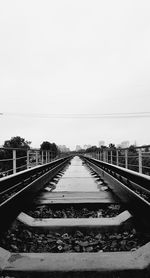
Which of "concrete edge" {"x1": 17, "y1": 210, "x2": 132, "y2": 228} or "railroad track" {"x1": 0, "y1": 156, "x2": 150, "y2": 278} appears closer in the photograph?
"railroad track" {"x1": 0, "y1": 156, "x2": 150, "y2": 278}

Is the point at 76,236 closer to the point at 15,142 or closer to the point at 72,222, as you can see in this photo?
the point at 72,222

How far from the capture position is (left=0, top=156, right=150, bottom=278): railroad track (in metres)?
1.71

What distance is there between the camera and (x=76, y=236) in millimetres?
2693

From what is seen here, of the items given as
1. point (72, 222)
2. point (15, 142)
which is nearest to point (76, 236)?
point (72, 222)

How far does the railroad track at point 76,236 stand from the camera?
1706 millimetres

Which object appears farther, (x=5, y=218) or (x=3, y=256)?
(x=5, y=218)

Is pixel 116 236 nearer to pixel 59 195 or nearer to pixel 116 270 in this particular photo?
pixel 116 270

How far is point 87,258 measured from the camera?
188 cm

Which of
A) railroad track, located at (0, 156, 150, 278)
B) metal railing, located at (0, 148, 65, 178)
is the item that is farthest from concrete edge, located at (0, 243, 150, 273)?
metal railing, located at (0, 148, 65, 178)

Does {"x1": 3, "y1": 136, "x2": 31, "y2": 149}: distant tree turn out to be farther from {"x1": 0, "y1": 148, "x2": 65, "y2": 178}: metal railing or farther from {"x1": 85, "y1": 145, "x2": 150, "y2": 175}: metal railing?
{"x1": 85, "y1": 145, "x2": 150, "y2": 175}: metal railing

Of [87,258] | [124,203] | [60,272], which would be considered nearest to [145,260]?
[87,258]

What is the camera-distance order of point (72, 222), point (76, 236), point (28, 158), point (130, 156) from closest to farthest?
point (76, 236)
point (72, 222)
point (130, 156)
point (28, 158)

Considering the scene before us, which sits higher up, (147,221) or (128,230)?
(147,221)

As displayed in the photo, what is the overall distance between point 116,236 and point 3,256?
128 centimetres
